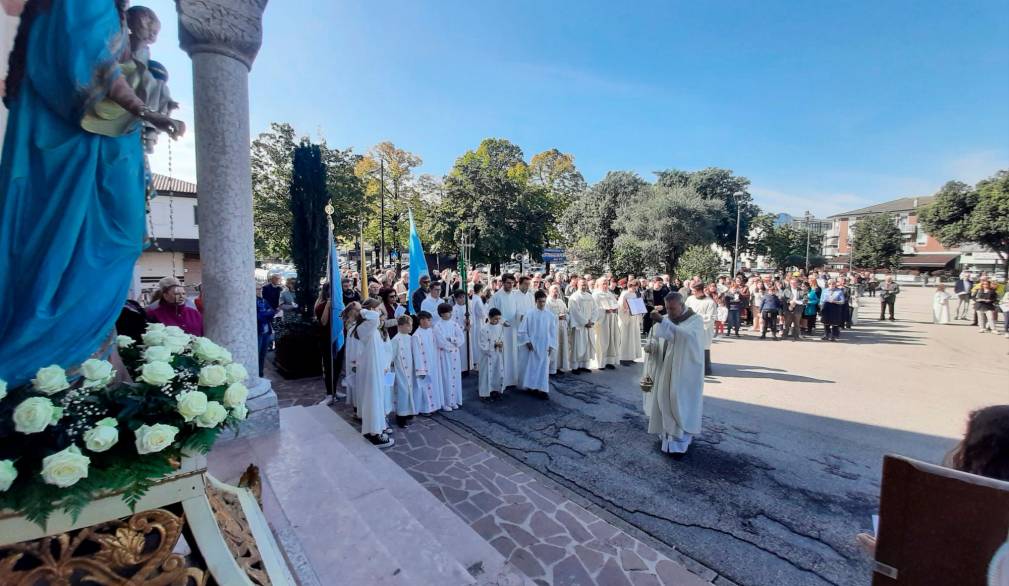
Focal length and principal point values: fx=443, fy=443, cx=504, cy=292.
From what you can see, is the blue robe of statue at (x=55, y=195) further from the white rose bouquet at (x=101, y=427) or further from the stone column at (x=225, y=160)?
the stone column at (x=225, y=160)

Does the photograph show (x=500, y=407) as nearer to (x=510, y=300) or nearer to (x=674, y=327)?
(x=510, y=300)

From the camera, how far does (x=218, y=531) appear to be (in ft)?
6.23

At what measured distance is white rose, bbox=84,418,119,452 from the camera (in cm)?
155

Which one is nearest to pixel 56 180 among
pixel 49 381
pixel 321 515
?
pixel 49 381

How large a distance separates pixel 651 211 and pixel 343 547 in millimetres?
28300

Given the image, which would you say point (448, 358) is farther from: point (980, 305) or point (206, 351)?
point (980, 305)

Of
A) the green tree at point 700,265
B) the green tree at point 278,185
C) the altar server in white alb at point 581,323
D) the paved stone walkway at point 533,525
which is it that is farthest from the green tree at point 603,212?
the paved stone walkway at point 533,525

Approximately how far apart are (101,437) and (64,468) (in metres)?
0.13

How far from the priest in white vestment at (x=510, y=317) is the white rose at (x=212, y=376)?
19.6 ft

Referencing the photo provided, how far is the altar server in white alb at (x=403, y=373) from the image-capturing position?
645cm

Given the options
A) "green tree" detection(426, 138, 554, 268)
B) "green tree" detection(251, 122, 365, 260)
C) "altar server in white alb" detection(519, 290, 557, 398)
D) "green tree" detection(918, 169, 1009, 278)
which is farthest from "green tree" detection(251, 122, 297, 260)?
"green tree" detection(918, 169, 1009, 278)

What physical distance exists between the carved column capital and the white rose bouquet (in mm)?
3735

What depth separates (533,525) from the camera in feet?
12.9

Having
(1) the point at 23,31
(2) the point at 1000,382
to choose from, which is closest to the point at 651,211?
(2) the point at 1000,382
